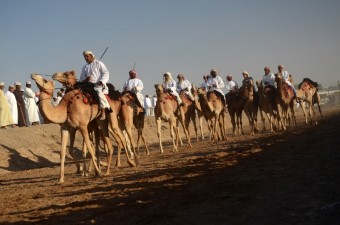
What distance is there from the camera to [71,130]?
420 inches

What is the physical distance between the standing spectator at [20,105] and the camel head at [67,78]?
13.1 meters

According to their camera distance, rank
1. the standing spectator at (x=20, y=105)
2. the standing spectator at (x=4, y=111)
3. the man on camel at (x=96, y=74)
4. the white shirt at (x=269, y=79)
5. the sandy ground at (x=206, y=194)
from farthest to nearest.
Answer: the standing spectator at (x=20, y=105) → the white shirt at (x=269, y=79) → the standing spectator at (x=4, y=111) → the man on camel at (x=96, y=74) → the sandy ground at (x=206, y=194)

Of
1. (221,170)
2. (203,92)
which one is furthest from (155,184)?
(203,92)

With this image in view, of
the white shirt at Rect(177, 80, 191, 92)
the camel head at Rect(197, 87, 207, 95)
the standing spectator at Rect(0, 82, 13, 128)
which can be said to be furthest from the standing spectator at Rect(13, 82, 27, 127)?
the camel head at Rect(197, 87, 207, 95)

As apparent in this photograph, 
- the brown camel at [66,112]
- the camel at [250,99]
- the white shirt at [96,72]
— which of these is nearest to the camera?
the brown camel at [66,112]

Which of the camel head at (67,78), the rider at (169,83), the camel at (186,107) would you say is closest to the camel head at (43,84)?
the camel head at (67,78)

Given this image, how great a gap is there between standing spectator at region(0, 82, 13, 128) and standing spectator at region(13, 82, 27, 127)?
1871 mm

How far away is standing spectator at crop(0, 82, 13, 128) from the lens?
65.6 ft

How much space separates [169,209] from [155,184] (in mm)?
2111

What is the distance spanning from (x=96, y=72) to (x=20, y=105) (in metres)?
13.1

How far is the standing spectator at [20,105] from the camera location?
74.9 ft

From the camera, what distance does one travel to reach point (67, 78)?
10.6 meters

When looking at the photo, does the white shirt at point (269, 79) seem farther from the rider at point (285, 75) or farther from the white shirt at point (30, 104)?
the white shirt at point (30, 104)

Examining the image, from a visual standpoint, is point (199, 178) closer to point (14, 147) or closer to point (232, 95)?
point (14, 147)
